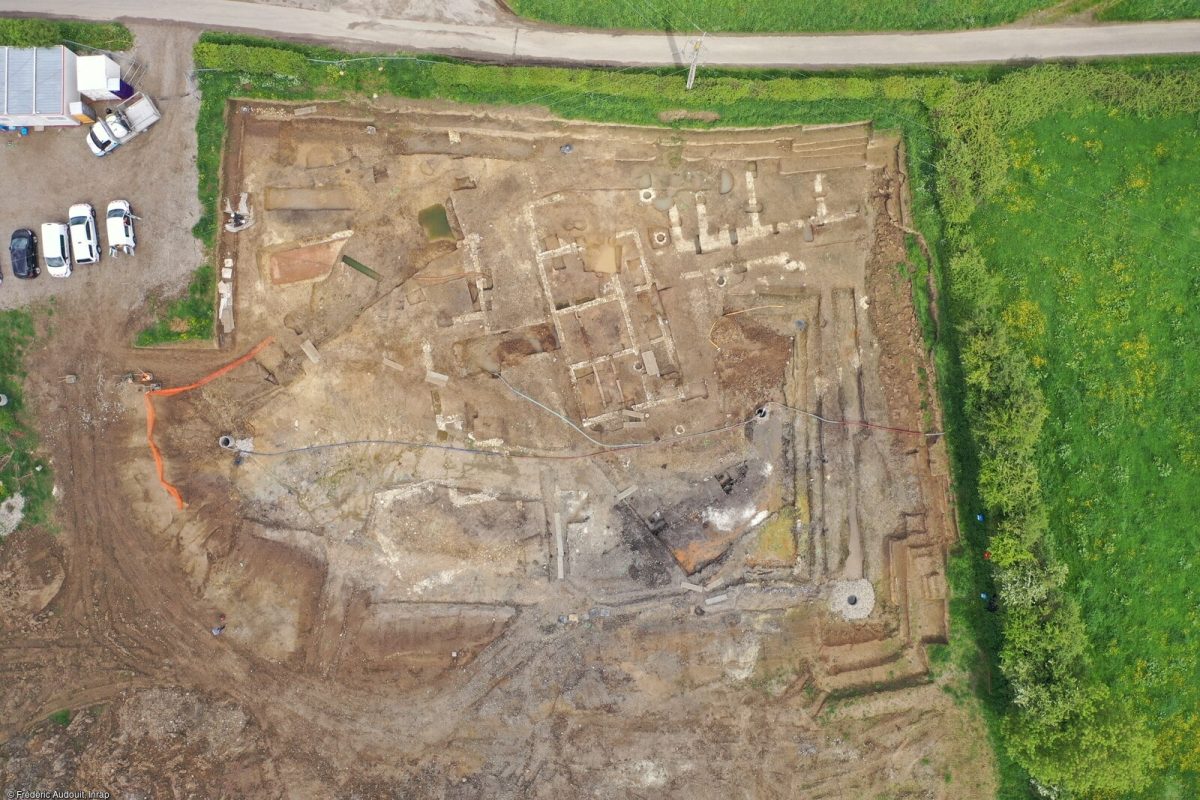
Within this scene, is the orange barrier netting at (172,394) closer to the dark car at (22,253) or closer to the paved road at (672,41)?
the dark car at (22,253)

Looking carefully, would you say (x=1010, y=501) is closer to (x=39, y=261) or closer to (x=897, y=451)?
(x=897, y=451)

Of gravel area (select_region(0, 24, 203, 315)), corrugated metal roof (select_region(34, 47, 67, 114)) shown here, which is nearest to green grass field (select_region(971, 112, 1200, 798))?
gravel area (select_region(0, 24, 203, 315))

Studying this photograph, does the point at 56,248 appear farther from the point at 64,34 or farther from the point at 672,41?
the point at 672,41

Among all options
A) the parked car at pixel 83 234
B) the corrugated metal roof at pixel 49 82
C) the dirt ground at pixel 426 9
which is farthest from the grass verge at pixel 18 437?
the dirt ground at pixel 426 9

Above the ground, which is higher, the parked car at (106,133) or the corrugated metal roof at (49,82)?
the corrugated metal roof at (49,82)

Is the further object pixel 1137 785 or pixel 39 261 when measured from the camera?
pixel 39 261

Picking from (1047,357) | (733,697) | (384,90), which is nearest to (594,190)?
(384,90)
